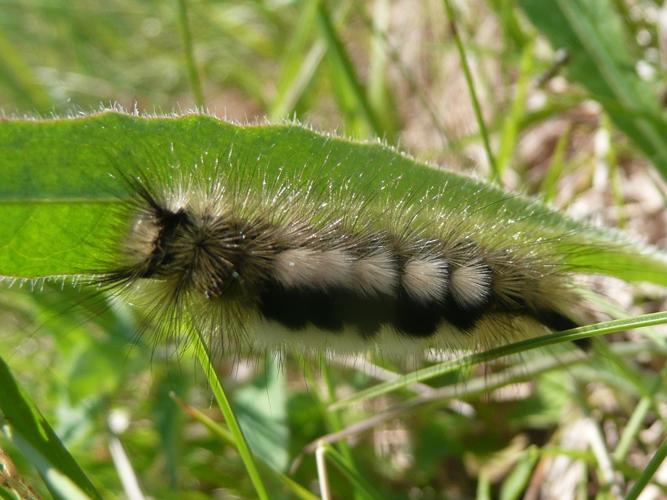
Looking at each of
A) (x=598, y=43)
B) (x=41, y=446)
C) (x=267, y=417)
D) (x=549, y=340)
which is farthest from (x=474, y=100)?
(x=41, y=446)

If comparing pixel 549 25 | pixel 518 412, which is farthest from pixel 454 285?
pixel 549 25

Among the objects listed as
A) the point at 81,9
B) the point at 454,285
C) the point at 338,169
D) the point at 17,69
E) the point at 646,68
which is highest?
the point at 81,9

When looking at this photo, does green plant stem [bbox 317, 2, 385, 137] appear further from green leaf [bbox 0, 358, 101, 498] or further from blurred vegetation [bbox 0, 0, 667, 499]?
green leaf [bbox 0, 358, 101, 498]

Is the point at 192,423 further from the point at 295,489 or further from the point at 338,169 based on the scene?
the point at 338,169

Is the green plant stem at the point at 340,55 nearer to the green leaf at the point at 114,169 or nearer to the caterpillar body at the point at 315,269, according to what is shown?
the green leaf at the point at 114,169

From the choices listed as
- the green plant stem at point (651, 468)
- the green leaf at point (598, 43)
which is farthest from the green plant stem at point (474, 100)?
the green plant stem at point (651, 468)

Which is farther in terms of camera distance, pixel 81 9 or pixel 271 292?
pixel 81 9

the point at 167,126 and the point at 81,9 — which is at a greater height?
the point at 81,9
